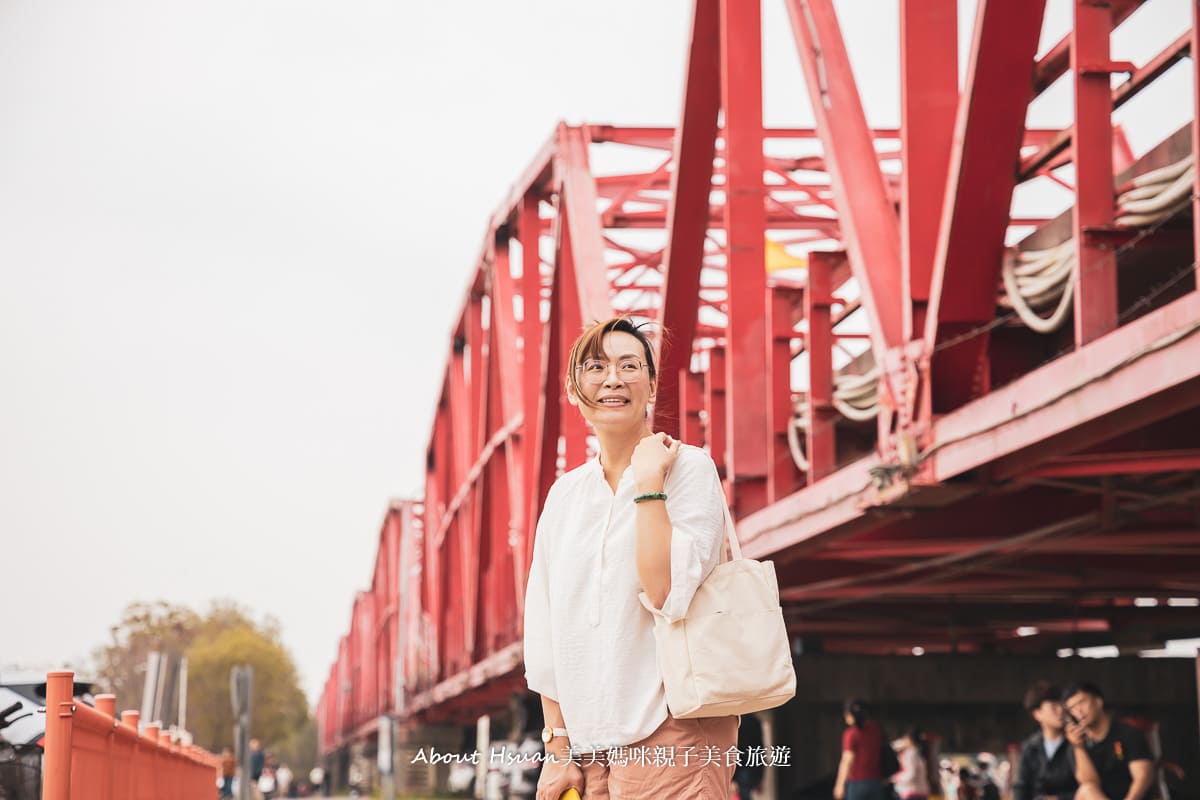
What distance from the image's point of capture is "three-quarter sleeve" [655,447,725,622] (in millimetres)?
3578

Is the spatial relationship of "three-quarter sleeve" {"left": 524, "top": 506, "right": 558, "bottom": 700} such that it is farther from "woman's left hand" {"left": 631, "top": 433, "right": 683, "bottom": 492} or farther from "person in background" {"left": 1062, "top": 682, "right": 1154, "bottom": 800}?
"person in background" {"left": 1062, "top": 682, "right": 1154, "bottom": 800}

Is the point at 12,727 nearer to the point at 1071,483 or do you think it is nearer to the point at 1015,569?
the point at 1071,483

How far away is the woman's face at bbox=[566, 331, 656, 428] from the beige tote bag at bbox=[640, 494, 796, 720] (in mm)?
453

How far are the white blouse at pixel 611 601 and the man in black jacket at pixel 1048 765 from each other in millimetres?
6645

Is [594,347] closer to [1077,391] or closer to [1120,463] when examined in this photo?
[1077,391]

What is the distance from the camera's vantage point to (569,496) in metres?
3.94

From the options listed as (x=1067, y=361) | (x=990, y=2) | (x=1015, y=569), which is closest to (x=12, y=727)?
(x=1067, y=361)

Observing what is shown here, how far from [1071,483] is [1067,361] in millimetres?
4096

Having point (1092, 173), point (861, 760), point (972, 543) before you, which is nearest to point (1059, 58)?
point (1092, 173)

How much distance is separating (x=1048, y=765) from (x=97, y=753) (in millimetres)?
5363

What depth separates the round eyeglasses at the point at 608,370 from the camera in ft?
12.7

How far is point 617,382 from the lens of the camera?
388 centimetres

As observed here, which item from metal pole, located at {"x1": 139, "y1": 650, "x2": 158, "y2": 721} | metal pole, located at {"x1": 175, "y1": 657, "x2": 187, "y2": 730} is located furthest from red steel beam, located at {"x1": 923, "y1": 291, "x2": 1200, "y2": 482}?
metal pole, located at {"x1": 175, "y1": 657, "x2": 187, "y2": 730}

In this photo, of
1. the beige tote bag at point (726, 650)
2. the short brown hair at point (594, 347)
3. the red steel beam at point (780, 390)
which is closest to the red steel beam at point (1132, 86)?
the red steel beam at point (780, 390)
